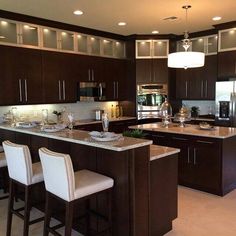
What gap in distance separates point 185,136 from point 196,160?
1.31 ft

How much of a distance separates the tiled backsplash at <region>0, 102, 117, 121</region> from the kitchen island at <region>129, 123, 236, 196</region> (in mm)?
2302

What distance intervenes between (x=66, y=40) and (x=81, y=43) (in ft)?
1.25

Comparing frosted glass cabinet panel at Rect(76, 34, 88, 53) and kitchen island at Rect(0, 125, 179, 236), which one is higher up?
frosted glass cabinet panel at Rect(76, 34, 88, 53)

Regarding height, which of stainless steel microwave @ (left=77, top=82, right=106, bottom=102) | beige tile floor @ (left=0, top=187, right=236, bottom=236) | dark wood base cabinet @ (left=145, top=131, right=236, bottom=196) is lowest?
beige tile floor @ (left=0, top=187, right=236, bottom=236)

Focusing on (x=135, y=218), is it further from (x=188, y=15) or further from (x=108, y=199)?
(x=188, y=15)

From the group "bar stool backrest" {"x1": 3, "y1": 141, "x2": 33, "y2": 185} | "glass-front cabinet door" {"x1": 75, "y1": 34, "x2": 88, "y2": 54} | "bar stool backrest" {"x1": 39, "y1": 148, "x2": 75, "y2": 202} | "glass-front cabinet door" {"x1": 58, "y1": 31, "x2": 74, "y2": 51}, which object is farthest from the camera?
"glass-front cabinet door" {"x1": 75, "y1": 34, "x2": 88, "y2": 54}

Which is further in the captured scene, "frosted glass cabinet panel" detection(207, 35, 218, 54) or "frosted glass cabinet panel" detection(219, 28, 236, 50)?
"frosted glass cabinet panel" detection(207, 35, 218, 54)

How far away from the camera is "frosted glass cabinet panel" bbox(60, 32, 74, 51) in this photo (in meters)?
5.41

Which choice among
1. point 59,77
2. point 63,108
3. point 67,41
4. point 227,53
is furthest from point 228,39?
point 63,108

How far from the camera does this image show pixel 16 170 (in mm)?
2744

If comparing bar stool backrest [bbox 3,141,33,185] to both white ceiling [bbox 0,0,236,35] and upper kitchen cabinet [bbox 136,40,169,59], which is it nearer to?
white ceiling [bbox 0,0,236,35]

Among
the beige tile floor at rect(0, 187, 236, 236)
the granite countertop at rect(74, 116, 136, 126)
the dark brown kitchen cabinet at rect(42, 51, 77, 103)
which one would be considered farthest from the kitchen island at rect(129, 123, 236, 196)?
the dark brown kitchen cabinet at rect(42, 51, 77, 103)

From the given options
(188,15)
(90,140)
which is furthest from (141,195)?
(188,15)

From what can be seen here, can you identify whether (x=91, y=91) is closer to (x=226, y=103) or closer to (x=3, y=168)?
(x=3, y=168)
